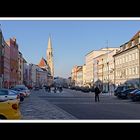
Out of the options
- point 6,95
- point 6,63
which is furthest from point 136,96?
point 6,63

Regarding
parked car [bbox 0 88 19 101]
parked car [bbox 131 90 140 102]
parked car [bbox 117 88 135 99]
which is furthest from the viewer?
parked car [bbox 117 88 135 99]

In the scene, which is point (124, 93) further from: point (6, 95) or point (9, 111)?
point (9, 111)

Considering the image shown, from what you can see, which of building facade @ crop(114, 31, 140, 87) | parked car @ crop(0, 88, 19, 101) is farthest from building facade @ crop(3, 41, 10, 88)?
parked car @ crop(0, 88, 19, 101)

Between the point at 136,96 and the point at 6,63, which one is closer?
the point at 136,96

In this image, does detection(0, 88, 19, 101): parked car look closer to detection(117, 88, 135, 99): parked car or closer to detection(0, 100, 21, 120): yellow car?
detection(0, 100, 21, 120): yellow car

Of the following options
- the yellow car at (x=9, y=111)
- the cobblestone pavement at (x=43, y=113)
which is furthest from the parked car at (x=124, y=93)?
the yellow car at (x=9, y=111)

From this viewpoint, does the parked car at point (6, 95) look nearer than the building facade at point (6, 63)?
Yes

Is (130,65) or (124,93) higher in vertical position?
(130,65)

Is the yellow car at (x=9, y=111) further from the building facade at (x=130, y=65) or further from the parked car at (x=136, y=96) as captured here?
the building facade at (x=130, y=65)
